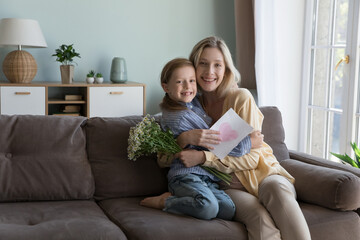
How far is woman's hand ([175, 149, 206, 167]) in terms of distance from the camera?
217 centimetres

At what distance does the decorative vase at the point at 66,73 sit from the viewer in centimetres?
430

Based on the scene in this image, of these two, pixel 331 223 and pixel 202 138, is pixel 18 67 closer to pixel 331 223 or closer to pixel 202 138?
pixel 202 138

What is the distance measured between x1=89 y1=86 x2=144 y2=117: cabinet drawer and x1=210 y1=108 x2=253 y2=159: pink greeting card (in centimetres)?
233

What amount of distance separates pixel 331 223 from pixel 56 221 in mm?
1173

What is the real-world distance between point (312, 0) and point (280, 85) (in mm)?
795

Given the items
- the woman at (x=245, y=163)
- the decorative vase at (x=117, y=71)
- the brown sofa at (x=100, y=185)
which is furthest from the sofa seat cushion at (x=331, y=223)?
the decorative vase at (x=117, y=71)

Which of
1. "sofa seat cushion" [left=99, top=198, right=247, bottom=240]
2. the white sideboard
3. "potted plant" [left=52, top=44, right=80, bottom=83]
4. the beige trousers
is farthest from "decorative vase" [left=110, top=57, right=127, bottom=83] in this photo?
the beige trousers

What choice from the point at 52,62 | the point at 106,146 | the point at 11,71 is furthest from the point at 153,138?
the point at 52,62

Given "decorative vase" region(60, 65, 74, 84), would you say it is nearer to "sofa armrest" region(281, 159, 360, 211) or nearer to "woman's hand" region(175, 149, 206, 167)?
"woman's hand" region(175, 149, 206, 167)

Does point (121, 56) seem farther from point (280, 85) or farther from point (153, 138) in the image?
point (153, 138)

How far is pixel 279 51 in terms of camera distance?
14.5ft

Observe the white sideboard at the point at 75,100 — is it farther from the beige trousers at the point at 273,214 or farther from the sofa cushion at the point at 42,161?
the beige trousers at the point at 273,214

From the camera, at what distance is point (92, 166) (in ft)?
7.78

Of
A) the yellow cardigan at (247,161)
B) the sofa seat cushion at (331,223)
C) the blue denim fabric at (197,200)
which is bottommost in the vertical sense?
the sofa seat cushion at (331,223)
